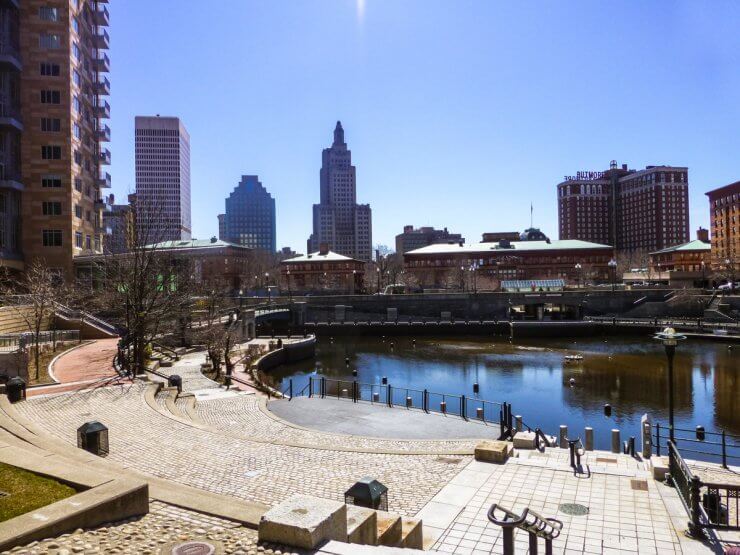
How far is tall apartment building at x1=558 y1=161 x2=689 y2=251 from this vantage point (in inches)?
7037

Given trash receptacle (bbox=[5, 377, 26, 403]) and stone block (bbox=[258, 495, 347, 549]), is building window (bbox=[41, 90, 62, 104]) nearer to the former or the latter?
trash receptacle (bbox=[5, 377, 26, 403])

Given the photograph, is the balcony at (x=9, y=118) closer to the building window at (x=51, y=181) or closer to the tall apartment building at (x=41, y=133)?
the tall apartment building at (x=41, y=133)

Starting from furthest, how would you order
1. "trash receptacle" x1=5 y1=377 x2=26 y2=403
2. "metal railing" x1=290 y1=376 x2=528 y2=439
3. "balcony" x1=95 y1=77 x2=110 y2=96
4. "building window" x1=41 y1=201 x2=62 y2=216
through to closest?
"balcony" x1=95 y1=77 x2=110 y2=96 → "building window" x1=41 y1=201 x2=62 y2=216 → "metal railing" x1=290 y1=376 x2=528 y2=439 → "trash receptacle" x1=5 y1=377 x2=26 y2=403

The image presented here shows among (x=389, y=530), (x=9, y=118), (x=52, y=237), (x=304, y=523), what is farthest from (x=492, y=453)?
(x=9, y=118)

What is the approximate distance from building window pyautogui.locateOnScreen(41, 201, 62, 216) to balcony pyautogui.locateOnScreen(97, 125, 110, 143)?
52.0 feet

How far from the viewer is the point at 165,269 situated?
42906 millimetres

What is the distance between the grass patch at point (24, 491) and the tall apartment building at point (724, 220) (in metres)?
124

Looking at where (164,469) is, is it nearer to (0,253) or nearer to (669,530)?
(669,530)

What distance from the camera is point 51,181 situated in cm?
5991

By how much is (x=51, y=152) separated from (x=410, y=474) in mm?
61530

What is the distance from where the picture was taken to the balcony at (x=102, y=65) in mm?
72375

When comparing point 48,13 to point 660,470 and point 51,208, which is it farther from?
point 660,470

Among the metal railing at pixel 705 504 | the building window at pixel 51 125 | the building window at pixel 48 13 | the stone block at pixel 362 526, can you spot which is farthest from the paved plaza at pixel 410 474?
the building window at pixel 48 13

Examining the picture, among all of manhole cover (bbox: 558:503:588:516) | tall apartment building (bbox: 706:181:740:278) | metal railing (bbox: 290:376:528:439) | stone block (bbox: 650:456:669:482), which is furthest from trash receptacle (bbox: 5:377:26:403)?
tall apartment building (bbox: 706:181:740:278)
